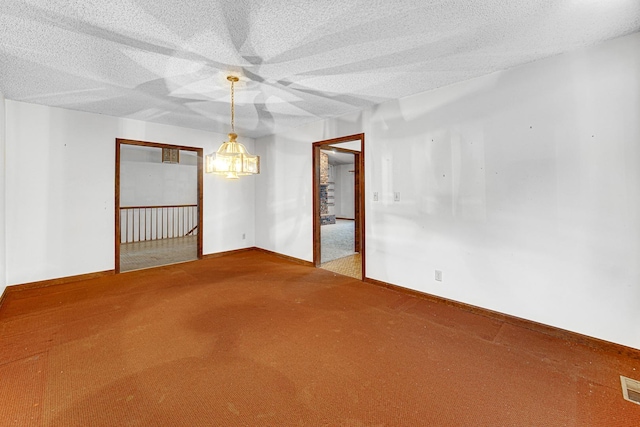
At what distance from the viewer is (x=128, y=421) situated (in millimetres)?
1391

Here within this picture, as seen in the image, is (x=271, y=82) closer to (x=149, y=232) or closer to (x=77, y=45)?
(x=77, y=45)

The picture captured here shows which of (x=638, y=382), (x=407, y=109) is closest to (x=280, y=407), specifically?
(x=638, y=382)

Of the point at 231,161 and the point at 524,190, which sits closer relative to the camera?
the point at 524,190

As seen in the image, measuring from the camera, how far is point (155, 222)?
748 cm

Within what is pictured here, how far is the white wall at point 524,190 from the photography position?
6.75 feet

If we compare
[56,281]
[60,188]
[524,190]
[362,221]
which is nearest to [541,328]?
[524,190]

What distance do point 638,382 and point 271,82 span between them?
3.61 meters

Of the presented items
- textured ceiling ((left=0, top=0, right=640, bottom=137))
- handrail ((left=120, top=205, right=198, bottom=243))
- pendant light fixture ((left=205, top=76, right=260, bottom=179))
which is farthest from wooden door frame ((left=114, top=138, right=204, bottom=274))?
handrail ((left=120, top=205, right=198, bottom=243))

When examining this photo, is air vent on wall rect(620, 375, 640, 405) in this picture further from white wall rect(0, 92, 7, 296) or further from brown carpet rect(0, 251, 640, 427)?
white wall rect(0, 92, 7, 296)

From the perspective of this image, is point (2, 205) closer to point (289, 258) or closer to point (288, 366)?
point (289, 258)

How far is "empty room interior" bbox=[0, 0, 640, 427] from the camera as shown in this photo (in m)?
1.65

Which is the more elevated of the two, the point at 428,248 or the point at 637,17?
the point at 637,17

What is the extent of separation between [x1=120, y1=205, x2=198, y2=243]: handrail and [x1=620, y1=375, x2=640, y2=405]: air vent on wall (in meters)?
8.00

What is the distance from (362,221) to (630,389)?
2.65 metres
